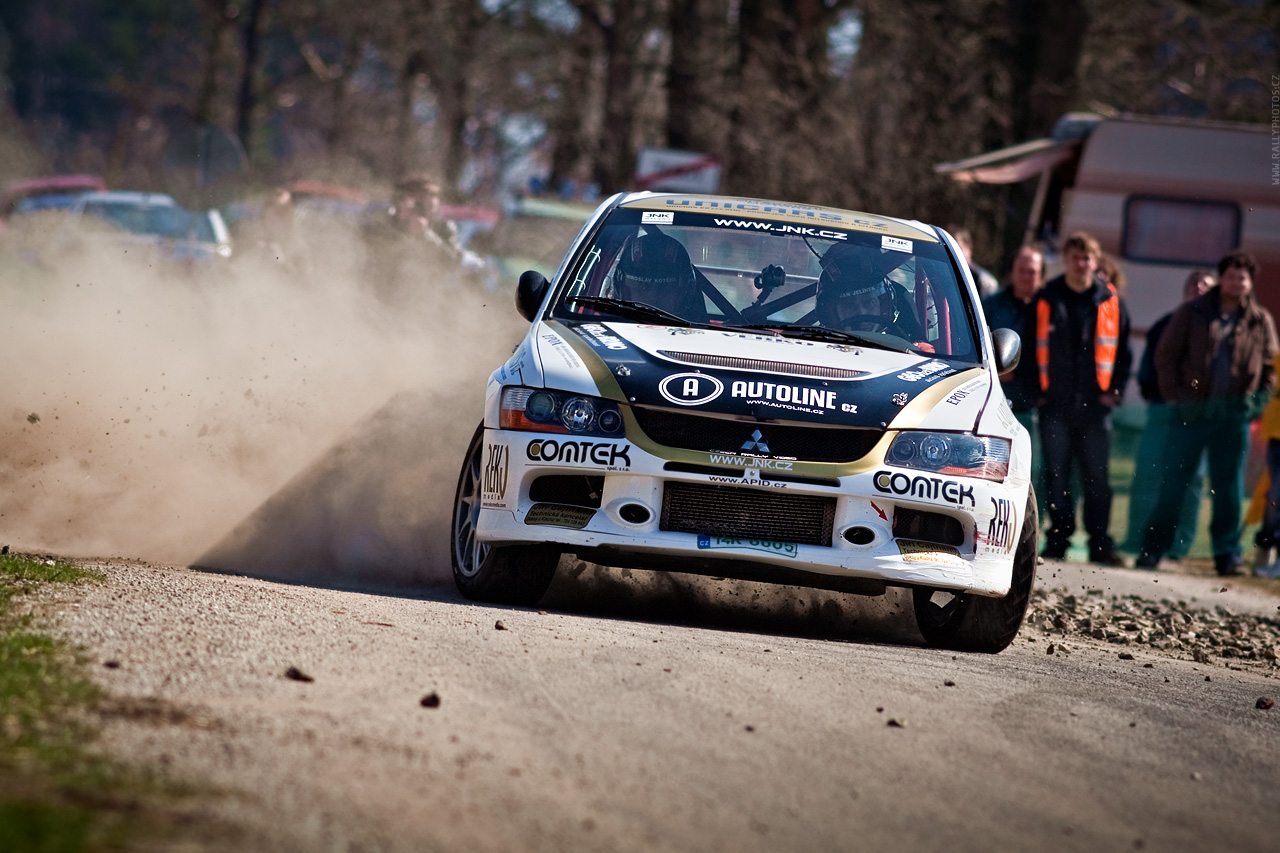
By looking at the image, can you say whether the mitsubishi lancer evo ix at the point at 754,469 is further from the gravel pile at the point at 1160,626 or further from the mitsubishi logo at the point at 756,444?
the gravel pile at the point at 1160,626

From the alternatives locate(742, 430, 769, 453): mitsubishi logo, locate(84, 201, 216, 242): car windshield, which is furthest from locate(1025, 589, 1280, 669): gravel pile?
locate(84, 201, 216, 242): car windshield

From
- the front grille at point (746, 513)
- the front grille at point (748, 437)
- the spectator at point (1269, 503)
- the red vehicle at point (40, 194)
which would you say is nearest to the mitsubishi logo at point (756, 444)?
the front grille at point (748, 437)

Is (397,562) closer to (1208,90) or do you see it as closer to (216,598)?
(216,598)

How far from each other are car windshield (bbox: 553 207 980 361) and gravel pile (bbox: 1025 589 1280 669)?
5.89 feet

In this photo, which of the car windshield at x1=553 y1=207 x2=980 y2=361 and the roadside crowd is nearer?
the car windshield at x1=553 y1=207 x2=980 y2=361

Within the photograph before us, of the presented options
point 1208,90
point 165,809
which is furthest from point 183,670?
point 1208,90

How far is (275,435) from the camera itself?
9.09m

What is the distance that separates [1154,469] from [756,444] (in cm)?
674

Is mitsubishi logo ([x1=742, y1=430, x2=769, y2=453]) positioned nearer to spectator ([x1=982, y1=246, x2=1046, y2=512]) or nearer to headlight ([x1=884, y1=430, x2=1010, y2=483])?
headlight ([x1=884, y1=430, x2=1010, y2=483])

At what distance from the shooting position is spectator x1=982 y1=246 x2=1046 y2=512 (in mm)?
11859

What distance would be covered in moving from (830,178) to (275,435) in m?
16.5

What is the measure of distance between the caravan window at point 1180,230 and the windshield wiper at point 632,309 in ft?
41.4

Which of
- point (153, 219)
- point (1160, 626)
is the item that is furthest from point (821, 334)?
point (153, 219)

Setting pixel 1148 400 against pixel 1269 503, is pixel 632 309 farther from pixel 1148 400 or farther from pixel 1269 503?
pixel 1269 503
